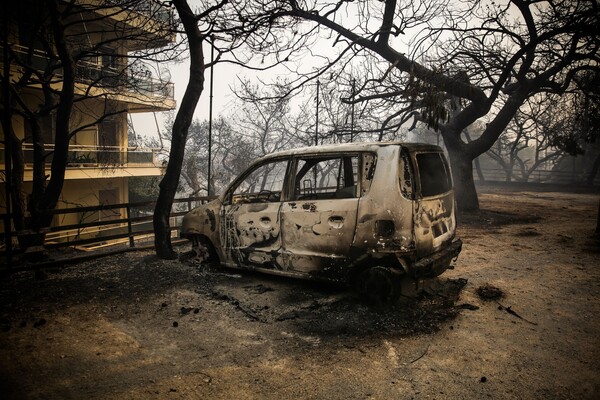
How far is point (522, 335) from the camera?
11.1 feet

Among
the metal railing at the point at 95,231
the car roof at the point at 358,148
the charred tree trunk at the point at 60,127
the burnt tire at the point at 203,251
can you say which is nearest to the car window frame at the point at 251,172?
the car roof at the point at 358,148

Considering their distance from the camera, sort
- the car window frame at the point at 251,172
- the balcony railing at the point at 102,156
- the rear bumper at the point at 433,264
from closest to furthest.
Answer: the rear bumper at the point at 433,264 → the car window frame at the point at 251,172 → the balcony railing at the point at 102,156

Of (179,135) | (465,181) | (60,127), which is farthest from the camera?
(465,181)

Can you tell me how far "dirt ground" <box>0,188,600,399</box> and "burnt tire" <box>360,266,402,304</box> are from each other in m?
0.14

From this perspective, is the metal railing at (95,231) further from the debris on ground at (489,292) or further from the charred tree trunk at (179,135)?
the debris on ground at (489,292)

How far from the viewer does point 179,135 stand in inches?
235

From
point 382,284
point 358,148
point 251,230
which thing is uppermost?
point 358,148

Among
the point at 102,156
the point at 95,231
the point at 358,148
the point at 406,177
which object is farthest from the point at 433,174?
the point at 102,156

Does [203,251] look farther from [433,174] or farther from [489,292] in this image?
[489,292]

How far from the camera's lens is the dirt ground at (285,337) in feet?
8.58

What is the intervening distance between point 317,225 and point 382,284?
1.03 meters

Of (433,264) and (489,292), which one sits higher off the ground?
(433,264)

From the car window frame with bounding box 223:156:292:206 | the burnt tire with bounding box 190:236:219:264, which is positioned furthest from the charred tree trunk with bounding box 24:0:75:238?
the car window frame with bounding box 223:156:292:206

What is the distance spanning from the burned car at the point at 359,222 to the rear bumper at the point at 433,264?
13mm
